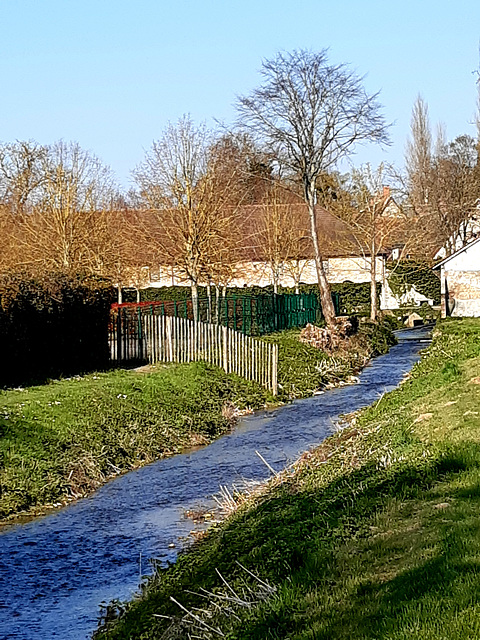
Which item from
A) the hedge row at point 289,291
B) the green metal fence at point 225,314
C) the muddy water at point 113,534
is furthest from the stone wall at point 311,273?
the muddy water at point 113,534

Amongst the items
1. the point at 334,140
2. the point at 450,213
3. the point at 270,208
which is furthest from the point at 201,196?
the point at 450,213

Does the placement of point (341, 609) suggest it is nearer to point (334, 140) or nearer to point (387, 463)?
point (387, 463)

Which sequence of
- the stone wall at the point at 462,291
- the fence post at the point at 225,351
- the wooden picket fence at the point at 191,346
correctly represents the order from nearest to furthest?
the wooden picket fence at the point at 191,346 < the fence post at the point at 225,351 < the stone wall at the point at 462,291

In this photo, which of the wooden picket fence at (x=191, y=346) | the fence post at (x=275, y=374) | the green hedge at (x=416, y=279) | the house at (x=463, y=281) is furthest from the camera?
the green hedge at (x=416, y=279)

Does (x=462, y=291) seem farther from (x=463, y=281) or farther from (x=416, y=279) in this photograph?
(x=416, y=279)

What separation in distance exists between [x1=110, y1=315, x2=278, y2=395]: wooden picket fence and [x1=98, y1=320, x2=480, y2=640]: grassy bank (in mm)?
11596

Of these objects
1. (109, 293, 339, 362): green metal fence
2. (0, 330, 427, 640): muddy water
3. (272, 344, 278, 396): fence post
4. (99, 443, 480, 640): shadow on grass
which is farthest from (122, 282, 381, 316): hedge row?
(99, 443, 480, 640): shadow on grass

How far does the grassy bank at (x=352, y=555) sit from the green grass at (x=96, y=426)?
11.9 feet

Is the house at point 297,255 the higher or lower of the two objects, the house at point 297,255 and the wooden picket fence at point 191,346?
the higher

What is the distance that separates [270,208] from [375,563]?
44913 mm

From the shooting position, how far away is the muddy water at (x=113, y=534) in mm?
8789

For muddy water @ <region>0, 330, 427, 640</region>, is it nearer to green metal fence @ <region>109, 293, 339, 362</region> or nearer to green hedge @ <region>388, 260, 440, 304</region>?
green metal fence @ <region>109, 293, 339, 362</region>

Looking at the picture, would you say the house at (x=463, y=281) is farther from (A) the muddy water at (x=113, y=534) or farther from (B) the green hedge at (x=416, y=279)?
(A) the muddy water at (x=113, y=534)

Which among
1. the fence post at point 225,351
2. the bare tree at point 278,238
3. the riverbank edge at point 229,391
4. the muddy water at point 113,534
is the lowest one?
the muddy water at point 113,534
